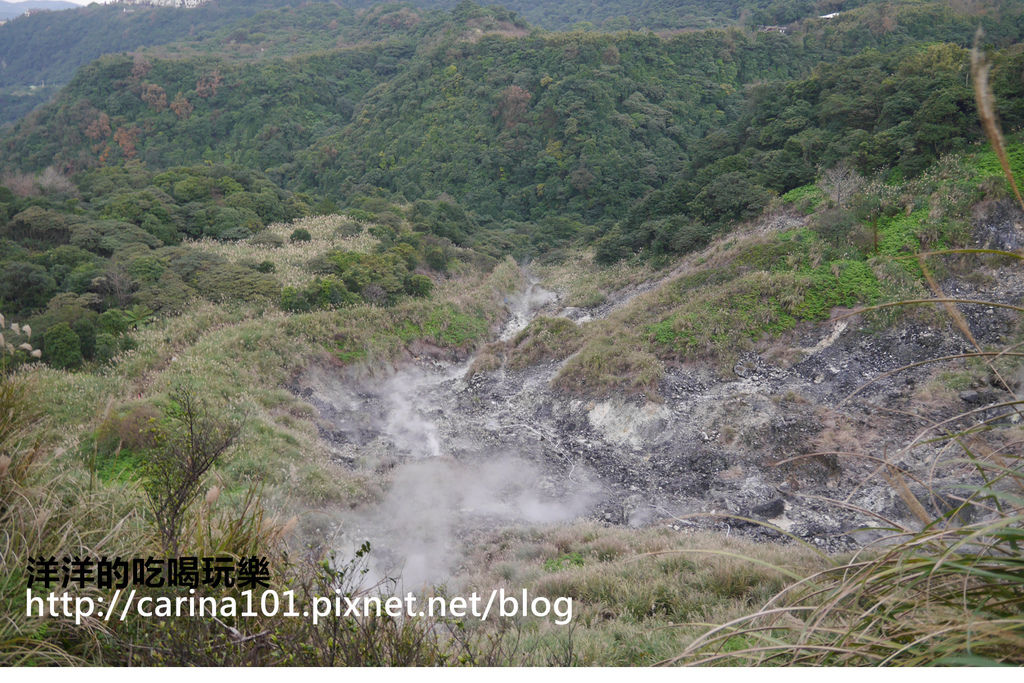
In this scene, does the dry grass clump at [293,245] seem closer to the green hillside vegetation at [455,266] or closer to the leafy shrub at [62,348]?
the green hillside vegetation at [455,266]

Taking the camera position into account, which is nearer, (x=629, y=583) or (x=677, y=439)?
(x=629, y=583)

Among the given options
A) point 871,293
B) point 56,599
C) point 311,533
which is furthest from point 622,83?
point 56,599

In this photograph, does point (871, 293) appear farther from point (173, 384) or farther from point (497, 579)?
point (173, 384)

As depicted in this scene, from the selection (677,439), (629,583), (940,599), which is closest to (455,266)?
(677,439)

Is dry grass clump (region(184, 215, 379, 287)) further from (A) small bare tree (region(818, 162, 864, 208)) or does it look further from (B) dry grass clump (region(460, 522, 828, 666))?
(A) small bare tree (region(818, 162, 864, 208))

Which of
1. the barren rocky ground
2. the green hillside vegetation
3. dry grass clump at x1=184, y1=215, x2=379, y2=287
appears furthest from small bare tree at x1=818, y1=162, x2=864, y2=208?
dry grass clump at x1=184, y1=215, x2=379, y2=287

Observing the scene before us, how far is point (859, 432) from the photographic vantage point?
31.4 feet

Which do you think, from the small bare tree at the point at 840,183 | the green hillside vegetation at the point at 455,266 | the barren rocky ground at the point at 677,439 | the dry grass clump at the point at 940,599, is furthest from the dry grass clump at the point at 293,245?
the dry grass clump at the point at 940,599

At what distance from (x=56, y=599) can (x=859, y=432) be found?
10.4 meters

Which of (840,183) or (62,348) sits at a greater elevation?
(62,348)

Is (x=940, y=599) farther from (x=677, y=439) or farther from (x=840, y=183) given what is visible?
(x=840, y=183)

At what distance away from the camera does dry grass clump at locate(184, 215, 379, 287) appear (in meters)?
17.9

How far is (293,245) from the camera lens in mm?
20562

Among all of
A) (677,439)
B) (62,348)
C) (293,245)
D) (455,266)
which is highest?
(62,348)
